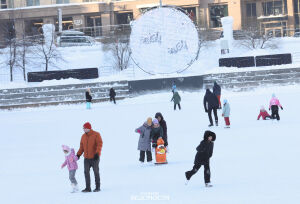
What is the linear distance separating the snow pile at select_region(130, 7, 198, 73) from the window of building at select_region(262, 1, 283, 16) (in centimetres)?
2812

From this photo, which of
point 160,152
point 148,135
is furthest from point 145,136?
point 160,152

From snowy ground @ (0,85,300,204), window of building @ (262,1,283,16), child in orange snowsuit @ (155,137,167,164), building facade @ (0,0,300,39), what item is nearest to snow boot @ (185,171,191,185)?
snowy ground @ (0,85,300,204)

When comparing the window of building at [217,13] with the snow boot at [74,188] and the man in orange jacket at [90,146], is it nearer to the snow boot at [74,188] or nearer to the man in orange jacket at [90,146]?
the snow boot at [74,188]

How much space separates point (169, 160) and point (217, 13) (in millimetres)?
48657

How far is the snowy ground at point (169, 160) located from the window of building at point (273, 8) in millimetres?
34840

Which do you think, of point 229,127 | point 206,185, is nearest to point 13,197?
point 206,185

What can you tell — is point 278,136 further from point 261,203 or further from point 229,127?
point 261,203

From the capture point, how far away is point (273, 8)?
62406mm

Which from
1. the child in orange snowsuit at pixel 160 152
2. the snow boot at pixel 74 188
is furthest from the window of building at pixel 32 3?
the snow boot at pixel 74 188

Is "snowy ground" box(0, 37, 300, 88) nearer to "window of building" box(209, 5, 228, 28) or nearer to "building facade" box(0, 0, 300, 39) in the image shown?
"building facade" box(0, 0, 300, 39)

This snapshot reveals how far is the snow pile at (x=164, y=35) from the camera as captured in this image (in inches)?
1389

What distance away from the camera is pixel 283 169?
1218 cm

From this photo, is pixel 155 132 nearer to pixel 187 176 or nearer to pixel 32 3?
pixel 187 176

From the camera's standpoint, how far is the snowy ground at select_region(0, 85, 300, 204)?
1052 centimetres
